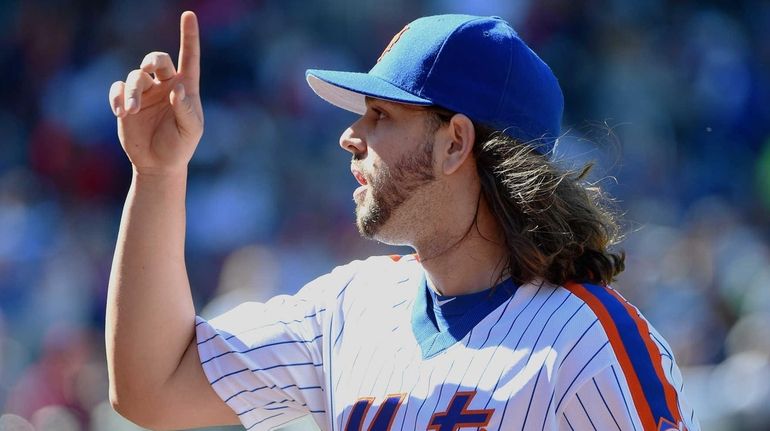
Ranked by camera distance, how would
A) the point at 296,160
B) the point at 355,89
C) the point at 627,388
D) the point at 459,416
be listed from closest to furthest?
the point at 627,388 < the point at 459,416 < the point at 355,89 < the point at 296,160

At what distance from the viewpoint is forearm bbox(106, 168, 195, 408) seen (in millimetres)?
2178

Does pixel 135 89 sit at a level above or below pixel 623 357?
above

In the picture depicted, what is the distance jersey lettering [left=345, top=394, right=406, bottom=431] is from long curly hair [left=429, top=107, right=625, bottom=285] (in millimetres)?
343

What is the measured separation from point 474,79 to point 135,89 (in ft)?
2.25

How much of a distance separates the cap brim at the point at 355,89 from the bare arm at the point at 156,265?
29 cm

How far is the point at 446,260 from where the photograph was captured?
2164 millimetres

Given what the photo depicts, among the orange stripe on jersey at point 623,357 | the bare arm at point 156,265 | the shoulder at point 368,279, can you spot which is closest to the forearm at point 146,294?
the bare arm at point 156,265

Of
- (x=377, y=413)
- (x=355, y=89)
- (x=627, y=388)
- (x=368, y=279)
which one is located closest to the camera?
(x=627, y=388)

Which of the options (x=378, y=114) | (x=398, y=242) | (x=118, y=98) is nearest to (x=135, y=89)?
(x=118, y=98)

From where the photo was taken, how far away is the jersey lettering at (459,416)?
74.5 inches

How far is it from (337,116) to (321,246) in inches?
41.8

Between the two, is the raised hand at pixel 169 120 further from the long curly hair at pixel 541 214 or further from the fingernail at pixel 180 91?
the long curly hair at pixel 541 214

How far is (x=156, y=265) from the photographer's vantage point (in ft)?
7.20

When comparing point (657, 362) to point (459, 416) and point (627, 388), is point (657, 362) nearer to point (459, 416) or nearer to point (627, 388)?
point (627, 388)
